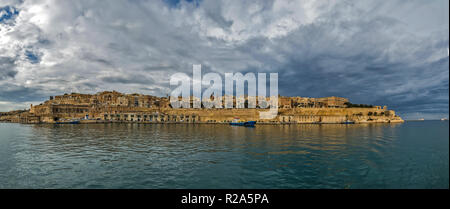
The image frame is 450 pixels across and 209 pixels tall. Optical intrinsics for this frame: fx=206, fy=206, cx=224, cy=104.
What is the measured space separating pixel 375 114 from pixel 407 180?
5268 inches

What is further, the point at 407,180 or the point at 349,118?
the point at 349,118

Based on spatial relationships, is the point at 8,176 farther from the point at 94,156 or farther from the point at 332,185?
the point at 332,185

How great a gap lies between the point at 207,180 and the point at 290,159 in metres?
7.51

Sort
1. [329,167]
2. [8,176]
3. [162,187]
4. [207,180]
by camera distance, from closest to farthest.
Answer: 1. [162,187]
2. [207,180]
3. [8,176]
4. [329,167]

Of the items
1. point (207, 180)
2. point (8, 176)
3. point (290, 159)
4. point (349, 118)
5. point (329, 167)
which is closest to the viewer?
point (207, 180)

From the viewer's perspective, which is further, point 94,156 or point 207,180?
point 94,156

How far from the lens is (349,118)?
111m
